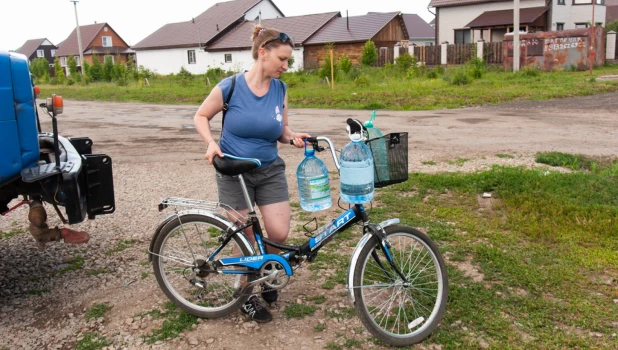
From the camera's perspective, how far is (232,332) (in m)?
3.96

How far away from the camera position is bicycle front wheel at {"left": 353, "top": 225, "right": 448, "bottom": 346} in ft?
11.9

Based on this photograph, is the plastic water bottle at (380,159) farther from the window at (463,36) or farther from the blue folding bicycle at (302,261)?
the window at (463,36)

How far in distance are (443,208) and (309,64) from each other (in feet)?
137

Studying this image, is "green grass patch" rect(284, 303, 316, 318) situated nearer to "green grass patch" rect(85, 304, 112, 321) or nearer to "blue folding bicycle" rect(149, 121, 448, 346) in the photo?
"blue folding bicycle" rect(149, 121, 448, 346)

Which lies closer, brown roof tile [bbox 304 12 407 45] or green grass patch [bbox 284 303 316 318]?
green grass patch [bbox 284 303 316 318]

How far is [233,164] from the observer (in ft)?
12.2

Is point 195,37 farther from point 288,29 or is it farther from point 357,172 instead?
point 357,172

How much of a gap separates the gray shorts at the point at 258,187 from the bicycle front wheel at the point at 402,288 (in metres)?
0.79

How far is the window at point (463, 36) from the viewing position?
45.2 m

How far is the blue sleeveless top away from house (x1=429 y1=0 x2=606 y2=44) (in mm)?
40430

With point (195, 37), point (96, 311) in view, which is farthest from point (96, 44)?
point (96, 311)

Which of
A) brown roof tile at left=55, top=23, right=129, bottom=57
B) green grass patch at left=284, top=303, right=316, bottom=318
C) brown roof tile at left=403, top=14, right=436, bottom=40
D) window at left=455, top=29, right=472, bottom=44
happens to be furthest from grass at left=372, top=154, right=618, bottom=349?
brown roof tile at left=55, top=23, right=129, bottom=57

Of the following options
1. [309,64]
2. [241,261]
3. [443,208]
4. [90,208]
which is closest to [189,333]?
[241,261]

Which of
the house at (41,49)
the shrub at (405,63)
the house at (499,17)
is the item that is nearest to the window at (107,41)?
the house at (41,49)
